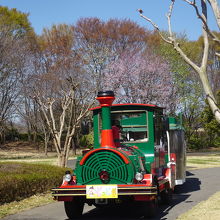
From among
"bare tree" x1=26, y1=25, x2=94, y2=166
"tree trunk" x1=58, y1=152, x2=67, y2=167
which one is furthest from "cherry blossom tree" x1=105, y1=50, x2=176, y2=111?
"tree trunk" x1=58, y1=152, x2=67, y2=167

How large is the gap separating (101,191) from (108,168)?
488 mm

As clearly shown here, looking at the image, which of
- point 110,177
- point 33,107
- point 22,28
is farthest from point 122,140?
point 22,28

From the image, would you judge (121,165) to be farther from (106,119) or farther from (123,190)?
(106,119)

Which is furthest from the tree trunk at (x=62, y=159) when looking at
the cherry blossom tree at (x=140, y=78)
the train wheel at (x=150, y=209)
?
the cherry blossom tree at (x=140, y=78)

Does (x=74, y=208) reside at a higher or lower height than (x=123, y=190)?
lower

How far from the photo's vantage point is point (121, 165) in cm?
A: 864

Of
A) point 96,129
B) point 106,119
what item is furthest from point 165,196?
point 106,119

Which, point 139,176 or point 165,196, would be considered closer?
point 139,176

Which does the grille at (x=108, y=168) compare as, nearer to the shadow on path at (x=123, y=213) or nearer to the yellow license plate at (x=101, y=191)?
the yellow license plate at (x=101, y=191)

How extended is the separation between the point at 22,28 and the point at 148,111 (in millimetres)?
38259

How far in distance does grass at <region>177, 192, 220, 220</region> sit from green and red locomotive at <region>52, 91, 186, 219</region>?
725 millimetres

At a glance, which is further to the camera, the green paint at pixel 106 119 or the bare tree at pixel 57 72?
the bare tree at pixel 57 72

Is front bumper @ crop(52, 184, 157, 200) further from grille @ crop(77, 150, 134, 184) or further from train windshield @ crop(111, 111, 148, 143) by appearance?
train windshield @ crop(111, 111, 148, 143)

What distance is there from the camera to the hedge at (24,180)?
34.6ft
